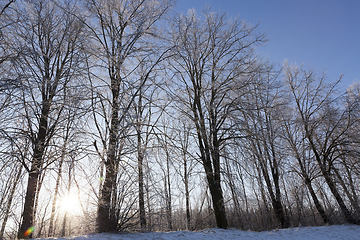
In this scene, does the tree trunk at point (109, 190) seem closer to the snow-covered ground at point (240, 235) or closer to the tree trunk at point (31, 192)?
the snow-covered ground at point (240, 235)

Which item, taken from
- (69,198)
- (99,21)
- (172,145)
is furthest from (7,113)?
(172,145)

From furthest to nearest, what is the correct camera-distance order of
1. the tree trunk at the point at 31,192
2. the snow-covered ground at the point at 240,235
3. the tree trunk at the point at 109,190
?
the tree trunk at the point at 31,192 → the snow-covered ground at the point at 240,235 → the tree trunk at the point at 109,190

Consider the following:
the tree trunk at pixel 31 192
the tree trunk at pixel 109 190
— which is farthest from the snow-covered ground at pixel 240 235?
the tree trunk at pixel 31 192

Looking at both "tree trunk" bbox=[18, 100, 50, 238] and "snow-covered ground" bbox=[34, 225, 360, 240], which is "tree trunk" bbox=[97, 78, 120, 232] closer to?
"snow-covered ground" bbox=[34, 225, 360, 240]

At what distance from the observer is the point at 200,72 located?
863 cm

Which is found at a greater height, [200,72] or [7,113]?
[200,72]

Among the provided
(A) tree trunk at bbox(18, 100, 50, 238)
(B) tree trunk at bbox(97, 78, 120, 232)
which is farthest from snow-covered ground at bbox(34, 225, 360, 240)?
(A) tree trunk at bbox(18, 100, 50, 238)

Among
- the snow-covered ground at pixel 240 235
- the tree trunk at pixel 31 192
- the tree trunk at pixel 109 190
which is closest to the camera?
the tree trunk at pixel 109 190

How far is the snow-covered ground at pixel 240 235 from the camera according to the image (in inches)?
202

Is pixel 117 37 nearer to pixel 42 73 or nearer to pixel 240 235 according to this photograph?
pixel 42 73

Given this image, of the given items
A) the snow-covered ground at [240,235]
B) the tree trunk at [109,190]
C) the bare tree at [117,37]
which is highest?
the bare tree at [117,37]

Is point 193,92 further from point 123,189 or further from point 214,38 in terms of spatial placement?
point 123,189

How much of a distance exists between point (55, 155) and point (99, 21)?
13.1ft

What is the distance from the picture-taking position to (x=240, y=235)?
6617mm
